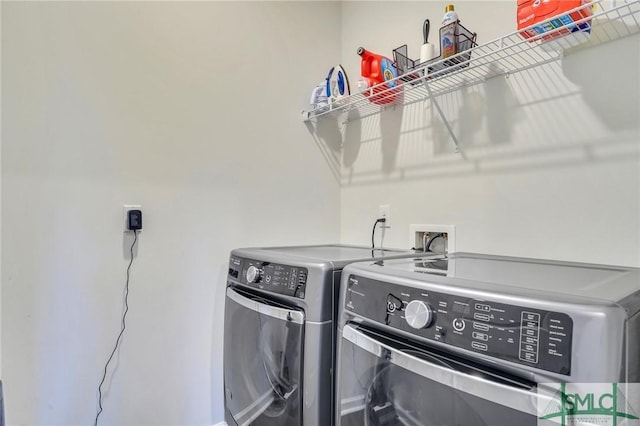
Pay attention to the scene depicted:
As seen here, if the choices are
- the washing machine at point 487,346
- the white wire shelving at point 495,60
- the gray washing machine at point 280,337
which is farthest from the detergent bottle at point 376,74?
the washing machine at point 487,346

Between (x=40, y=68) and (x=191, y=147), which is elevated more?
(x=40, y=68)

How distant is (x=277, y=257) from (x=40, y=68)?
1.08 meters

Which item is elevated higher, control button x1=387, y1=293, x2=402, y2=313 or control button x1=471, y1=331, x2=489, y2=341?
control button x1=387, y1=293, x2=402, y2=313

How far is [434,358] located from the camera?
0.73 metres

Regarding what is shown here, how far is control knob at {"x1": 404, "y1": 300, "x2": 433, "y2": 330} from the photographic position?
0.74 meters

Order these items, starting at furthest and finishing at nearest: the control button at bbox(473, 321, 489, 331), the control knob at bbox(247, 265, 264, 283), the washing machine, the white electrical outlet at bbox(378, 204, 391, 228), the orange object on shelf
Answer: the white electrical outlet at bbox(378, 204, 391, 228) < the control knob at bbox(247, 265, 264, 283) < the orange object on shelf < the control button at bbox(473, 321, 489, 331) < the washing machine

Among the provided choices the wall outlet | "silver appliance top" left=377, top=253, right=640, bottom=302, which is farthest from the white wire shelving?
"silver appliance top" left=377, top=253, right=640, bottom=302

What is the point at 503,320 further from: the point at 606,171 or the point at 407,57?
the point at 407,57

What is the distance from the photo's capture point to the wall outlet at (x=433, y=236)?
1.52 metres

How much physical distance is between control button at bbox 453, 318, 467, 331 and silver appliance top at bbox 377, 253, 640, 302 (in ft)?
0.25

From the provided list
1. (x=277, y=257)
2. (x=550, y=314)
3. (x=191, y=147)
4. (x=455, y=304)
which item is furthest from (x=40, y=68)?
(x=550, y=314)

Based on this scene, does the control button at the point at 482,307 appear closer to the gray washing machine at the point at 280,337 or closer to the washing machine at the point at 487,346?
the washing machine at the point at 487,346

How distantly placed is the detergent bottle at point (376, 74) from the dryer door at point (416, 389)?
3.43 feet

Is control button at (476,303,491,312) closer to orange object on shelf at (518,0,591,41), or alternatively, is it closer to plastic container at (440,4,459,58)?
orange object on shelf at (518,0,591,41)
